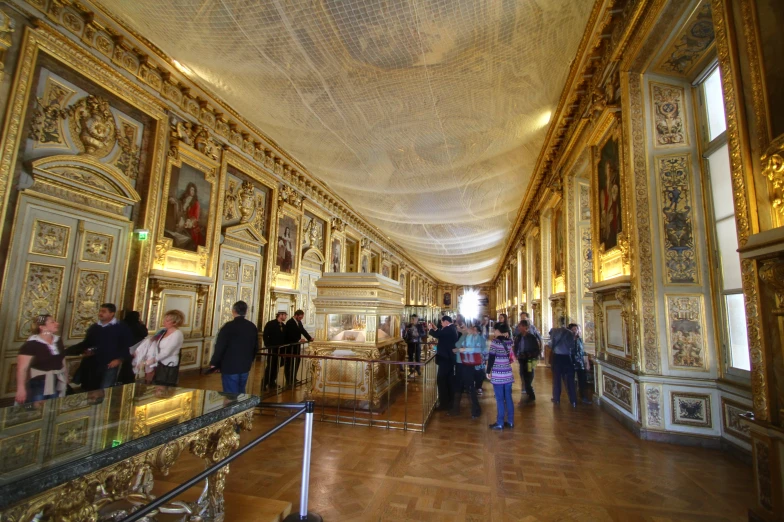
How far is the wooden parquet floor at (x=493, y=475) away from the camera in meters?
2.62

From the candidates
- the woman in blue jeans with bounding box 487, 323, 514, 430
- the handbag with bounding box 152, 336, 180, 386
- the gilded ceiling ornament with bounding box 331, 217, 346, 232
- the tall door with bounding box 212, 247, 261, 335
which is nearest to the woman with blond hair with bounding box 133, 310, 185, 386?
the handbag with bounding box 152, 336, 180, 386

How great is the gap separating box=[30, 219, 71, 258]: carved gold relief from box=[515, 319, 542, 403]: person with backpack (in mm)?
7155

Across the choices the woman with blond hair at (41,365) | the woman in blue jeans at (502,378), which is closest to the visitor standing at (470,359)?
the woman in blue jeans at (502,378)

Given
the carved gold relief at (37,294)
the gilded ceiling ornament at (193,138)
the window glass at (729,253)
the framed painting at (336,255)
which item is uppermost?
the gilded ceiling ornament at (193,138)

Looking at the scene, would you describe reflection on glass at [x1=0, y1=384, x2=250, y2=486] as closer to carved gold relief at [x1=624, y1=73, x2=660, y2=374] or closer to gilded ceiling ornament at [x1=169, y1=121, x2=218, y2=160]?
carved gold relief at [x1=624, y1=73, x2=660, y2=374]

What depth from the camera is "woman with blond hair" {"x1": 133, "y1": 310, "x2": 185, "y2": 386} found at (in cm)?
394

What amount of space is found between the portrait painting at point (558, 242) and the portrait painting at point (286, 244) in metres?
7.77

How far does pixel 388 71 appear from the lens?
14.5ft

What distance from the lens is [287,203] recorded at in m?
11.2

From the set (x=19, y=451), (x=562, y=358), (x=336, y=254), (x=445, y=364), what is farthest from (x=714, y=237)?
(x=336, y=254)

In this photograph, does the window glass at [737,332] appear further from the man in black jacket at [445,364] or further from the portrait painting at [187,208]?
the portrait painting at [187,208]

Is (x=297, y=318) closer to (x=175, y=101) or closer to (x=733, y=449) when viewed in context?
(x=175, y=101)

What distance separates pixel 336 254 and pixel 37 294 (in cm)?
1040

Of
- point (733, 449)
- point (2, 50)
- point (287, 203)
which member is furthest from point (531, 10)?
point (287, 203)
